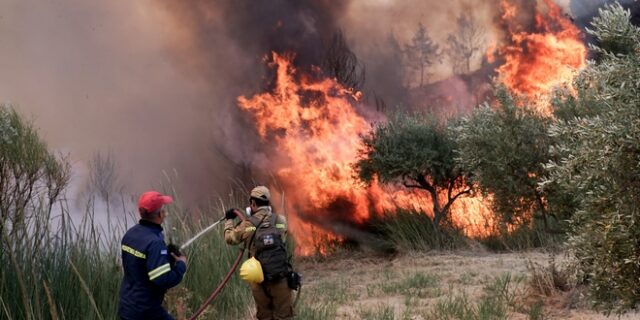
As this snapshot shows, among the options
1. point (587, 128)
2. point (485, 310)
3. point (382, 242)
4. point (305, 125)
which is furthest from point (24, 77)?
point (587, 128)

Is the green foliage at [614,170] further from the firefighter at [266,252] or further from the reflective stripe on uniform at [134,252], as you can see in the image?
the reflective stripe on uniform at [134,252]

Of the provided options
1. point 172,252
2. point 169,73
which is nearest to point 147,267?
point 172,252

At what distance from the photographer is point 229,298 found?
7.75m

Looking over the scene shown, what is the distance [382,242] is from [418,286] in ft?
20.2

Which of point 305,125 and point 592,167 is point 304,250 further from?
point 592,167

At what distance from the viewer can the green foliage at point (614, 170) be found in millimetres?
3891

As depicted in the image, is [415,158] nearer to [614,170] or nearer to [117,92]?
[117,92]

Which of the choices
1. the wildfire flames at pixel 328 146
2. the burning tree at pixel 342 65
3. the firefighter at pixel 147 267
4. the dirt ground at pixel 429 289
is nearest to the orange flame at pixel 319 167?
the wildfire flames at pixel 328 146

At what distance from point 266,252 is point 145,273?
5.08ft

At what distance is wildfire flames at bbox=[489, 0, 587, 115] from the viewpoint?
1828 centimetres

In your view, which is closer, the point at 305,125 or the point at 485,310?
the point at 485,310

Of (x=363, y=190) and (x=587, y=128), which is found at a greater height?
(x=363, y=190)

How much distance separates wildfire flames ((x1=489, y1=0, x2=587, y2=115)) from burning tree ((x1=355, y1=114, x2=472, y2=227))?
125 inches

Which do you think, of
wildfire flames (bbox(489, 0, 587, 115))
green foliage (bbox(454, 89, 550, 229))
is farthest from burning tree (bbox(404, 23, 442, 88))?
green foliage (bbox(454, 89, 550, 229))
